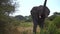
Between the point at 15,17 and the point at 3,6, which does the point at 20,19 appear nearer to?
the point at 15,17

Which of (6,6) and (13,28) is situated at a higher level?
(6,6)

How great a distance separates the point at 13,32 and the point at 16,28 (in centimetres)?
27

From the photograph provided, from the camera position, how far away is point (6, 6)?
8320 millimetres

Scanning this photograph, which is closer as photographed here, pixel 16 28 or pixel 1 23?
pixel 1 23

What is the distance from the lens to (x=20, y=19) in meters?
8.80

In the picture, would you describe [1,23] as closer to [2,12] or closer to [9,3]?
[2,12]

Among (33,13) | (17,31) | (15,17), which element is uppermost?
(33,13)

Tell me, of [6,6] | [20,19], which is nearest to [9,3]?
[6,6]

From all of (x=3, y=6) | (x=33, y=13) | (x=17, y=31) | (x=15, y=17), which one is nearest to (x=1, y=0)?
(x=3, y=6)

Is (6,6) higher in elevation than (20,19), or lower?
higher

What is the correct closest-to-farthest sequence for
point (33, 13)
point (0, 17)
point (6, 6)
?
1. point (33, 13)
2. point (0, 17)
3. point (6, 6)

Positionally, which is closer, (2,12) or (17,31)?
(2,12)

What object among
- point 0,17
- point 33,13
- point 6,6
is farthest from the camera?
point 6,6

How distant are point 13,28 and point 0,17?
2.99ft
